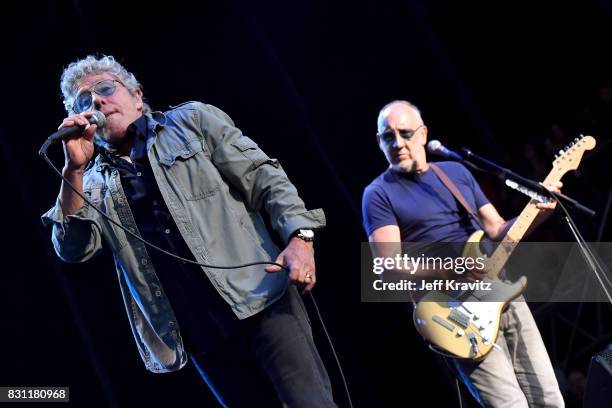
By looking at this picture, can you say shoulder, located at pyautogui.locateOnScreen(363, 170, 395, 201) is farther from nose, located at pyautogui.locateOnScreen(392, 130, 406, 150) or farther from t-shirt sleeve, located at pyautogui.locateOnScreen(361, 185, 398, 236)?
nose, located at pyautogui.locateOnScreen(392, 130, 406, 150)

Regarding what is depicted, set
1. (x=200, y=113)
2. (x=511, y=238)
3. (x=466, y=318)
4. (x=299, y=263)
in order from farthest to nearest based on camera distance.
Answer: (x=511, y=238), (x=466, y=318), (x=200, y=113), (x=299, y=263)

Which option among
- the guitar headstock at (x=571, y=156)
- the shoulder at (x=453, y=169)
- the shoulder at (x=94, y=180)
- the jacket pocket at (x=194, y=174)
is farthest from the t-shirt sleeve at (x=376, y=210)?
the shoulder at (x=94, y=180)

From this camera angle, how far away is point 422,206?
3.11 meters

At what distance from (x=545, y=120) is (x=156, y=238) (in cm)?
310

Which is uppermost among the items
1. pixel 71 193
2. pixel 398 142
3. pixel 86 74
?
pixel 86 74

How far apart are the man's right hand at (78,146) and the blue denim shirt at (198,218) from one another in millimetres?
175

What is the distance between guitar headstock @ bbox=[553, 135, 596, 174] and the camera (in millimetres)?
3283

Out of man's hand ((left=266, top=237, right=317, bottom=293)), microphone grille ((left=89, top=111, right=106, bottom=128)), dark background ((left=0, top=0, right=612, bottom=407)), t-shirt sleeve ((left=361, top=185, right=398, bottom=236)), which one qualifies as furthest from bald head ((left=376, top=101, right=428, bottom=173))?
microphone grille ((left=89, top=111, right=106, bottom=128))

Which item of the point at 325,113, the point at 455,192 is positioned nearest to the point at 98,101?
the point at 455,192

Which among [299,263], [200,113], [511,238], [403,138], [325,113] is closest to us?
[299,263]

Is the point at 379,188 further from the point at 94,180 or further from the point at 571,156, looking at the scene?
the point at 94,180

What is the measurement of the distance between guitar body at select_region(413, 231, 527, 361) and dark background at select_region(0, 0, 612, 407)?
46.8 inches

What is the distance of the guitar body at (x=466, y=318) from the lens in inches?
112

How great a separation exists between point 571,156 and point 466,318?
1.00 m
